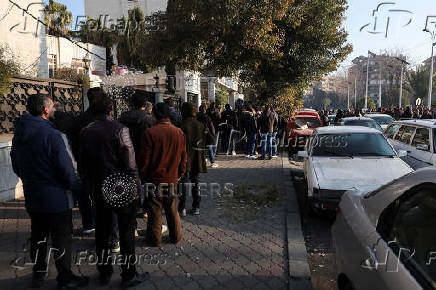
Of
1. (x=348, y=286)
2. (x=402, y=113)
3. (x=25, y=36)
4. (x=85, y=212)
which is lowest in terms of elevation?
(x=85, y=212)

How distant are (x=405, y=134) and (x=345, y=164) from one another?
3.96 metres

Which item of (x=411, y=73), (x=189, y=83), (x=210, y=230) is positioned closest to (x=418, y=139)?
(x=210, y=230)

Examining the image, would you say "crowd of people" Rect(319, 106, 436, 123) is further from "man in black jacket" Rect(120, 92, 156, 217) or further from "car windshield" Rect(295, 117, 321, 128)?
"man in black jacket" Rect(120, 92, 156, 217)

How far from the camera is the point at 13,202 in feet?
22.5

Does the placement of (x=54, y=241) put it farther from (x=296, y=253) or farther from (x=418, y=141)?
(x=418, y=141)

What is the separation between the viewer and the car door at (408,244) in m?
1.95

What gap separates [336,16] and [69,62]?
64.7 ft

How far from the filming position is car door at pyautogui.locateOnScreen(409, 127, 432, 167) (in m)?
7.81

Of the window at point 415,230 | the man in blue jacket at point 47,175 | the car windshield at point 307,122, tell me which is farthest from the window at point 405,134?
the man in blue jacket at point 47,175

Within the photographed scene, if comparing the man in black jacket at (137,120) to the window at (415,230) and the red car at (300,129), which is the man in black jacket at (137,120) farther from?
the red car at (300,129)

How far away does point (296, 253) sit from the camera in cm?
458

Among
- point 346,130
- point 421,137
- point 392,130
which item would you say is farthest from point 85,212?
point 392,130

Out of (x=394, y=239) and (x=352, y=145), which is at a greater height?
(x=352, y=145)

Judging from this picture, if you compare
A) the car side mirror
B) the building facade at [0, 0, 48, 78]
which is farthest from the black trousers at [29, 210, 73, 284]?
the building facade at [0, 0, 48, 78]
